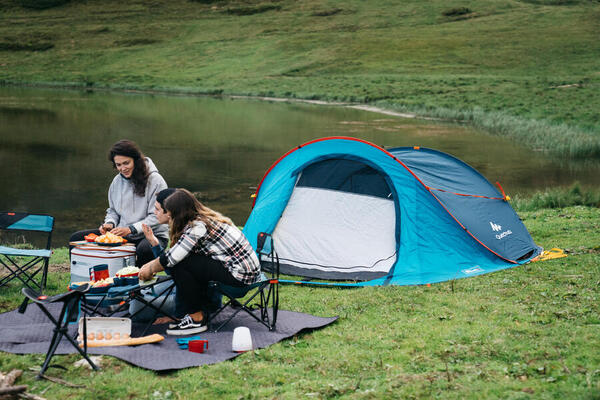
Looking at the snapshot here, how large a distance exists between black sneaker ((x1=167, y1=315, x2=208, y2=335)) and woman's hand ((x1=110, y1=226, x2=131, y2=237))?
4.48 ft

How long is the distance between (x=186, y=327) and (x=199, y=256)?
0.60 meters

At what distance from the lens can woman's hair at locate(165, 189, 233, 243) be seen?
18.0ft

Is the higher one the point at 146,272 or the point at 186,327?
the point at 146,272

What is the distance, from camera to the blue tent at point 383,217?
776 centimetres

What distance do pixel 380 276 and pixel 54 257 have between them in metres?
4.48

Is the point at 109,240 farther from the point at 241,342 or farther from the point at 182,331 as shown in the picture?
the point at 241,342

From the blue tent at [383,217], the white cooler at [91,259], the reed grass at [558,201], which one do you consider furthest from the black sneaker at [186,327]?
the reed grass at [558,201]

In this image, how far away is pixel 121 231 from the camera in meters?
6.46

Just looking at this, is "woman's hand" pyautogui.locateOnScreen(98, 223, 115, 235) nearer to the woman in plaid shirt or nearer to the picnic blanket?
the picnic blanket

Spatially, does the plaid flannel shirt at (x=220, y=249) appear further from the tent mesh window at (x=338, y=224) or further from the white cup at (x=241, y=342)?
the tent mesh window at (x=338, y=224)

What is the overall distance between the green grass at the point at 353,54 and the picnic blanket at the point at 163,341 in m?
16.9

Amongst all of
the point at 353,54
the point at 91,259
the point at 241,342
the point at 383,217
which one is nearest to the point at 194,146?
the point at 383,217

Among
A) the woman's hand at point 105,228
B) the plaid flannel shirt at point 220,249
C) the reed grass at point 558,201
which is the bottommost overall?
the reed grass at point 558,201

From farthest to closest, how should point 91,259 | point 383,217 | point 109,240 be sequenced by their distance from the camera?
point 383,217
point 109,240
point 91,259
